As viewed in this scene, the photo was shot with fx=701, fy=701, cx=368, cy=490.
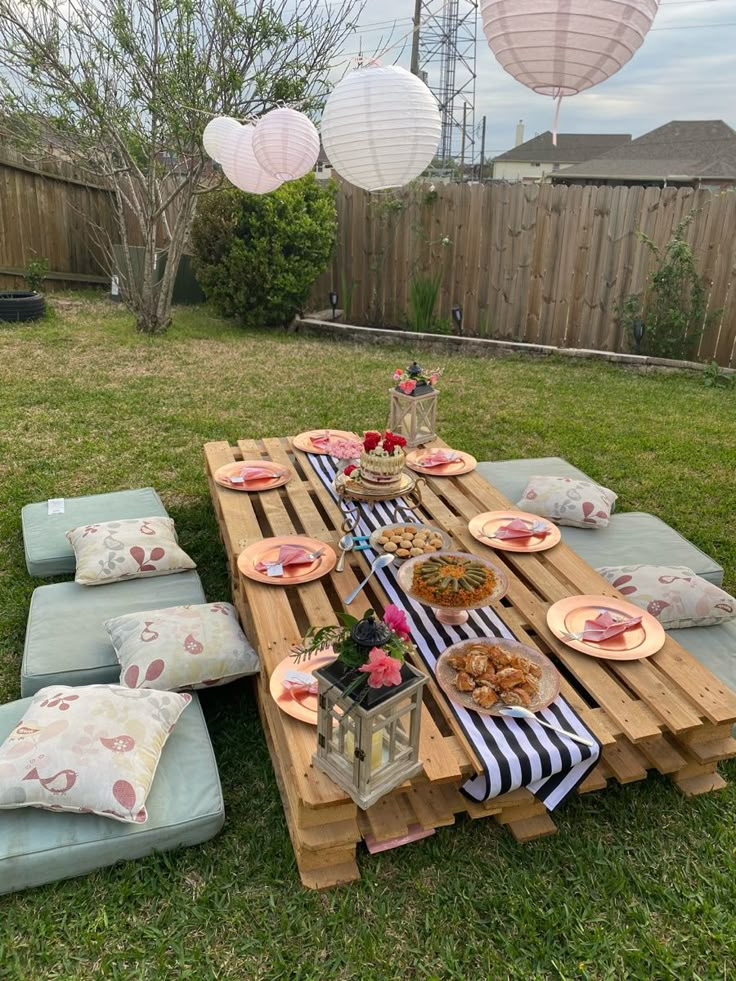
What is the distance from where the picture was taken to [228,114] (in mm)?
8516

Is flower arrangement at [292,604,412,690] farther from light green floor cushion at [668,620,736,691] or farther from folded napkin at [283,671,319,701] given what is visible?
light green floor cushion at [668,620,736,691]

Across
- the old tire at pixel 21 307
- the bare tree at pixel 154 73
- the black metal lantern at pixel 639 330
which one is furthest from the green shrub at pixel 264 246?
the black metal lantern at pixel 639 330

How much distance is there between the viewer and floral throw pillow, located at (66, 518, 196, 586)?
3.28 metres

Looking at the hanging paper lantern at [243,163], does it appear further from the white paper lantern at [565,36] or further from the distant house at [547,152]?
the distant house at [547,152]

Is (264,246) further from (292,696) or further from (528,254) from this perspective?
(292,696)

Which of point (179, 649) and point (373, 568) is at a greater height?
point (373, 568)

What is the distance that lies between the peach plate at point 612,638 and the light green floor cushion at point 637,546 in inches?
31.6

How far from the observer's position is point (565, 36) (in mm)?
2398

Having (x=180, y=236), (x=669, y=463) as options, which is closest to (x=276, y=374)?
(x=180, y=236)

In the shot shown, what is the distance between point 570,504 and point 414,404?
105cm

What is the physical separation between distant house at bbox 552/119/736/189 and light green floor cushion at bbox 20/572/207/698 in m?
24.7

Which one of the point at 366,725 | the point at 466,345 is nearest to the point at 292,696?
the point at 366,725

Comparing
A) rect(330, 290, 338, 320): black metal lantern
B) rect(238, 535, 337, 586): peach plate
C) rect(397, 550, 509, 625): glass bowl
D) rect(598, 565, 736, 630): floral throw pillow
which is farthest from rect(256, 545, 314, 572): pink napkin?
rect(330, 290, 338, 320): black metal lantern

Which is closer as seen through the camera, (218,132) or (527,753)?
(527,753)
